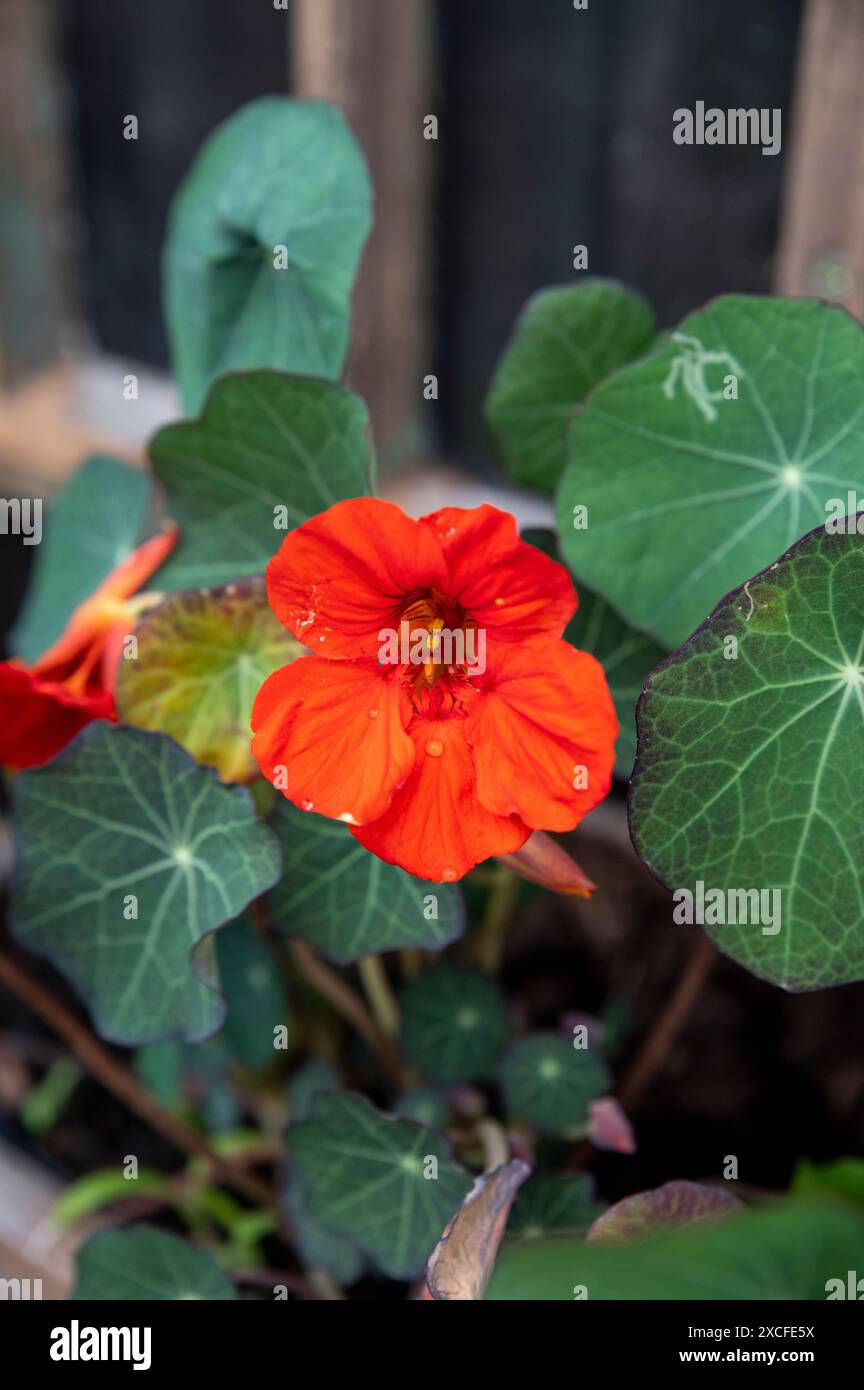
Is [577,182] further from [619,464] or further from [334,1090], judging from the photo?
[334,1090]

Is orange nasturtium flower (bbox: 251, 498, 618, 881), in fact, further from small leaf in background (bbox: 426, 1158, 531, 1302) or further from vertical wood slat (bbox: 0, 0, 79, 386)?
vertical wood slat (bbox: 0, 0, 79, 386)

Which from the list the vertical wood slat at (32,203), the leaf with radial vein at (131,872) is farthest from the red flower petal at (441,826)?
the vertical wood slat at (32,203)

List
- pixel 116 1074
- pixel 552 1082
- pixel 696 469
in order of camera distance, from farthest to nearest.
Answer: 1. pixel 116 1074
2. pixel 552 1082
3. pixel 696 469

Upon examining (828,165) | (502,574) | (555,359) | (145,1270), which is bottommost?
(145,1270)

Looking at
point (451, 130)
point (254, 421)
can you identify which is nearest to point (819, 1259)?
point (254, 421)

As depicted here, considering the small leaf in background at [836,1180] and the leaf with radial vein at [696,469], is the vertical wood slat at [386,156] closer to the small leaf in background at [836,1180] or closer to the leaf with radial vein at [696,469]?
the leaf with radial vein at [696,469]

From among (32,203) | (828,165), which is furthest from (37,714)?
(32,203)

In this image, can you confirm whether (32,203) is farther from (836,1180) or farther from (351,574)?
(836,1180)
